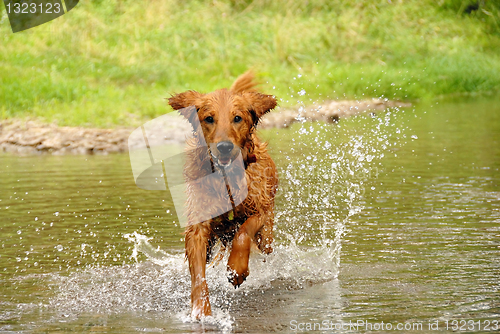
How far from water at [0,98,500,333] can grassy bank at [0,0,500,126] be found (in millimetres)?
5116

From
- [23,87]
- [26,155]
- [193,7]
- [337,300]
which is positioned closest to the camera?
[337,300]

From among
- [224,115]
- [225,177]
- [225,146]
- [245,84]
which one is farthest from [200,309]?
[245,84]

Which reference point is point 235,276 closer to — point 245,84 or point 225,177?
point 225,177

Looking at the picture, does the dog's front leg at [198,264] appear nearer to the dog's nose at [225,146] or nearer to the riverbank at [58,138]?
the dog's nose at [225,146]

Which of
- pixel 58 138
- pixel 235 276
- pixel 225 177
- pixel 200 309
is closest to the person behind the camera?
pixel 200 309

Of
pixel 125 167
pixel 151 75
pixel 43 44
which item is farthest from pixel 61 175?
pixel 43 44

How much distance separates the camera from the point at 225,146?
5387mm

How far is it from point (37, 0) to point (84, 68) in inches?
248

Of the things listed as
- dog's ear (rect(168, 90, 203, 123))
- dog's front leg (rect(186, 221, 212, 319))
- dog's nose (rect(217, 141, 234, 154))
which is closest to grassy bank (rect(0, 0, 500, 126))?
dog's ear (rect(168, 90, 203, 123))

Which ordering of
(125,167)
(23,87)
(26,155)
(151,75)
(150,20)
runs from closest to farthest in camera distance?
(125,167)
(26,155)
(23,87)
(151,75)
(150,20)

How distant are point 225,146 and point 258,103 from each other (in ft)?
2.33

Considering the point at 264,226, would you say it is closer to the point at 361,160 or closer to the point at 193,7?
the point at 361,160

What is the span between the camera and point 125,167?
39.9 feet

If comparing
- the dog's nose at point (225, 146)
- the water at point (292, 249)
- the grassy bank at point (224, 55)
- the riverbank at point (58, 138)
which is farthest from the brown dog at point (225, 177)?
the grassy bank at point (224, 55)
